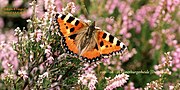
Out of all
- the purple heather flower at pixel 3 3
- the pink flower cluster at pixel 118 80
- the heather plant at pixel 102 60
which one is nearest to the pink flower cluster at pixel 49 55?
the heather plant at pixel 102 60

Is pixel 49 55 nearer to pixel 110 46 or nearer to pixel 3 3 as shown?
pixel 110 46

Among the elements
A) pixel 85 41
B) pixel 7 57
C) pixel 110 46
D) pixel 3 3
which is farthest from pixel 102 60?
pixel 3 3

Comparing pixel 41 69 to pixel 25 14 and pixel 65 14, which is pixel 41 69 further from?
pixel 25 14

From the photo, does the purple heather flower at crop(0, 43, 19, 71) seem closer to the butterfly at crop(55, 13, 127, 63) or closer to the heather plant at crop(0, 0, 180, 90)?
the heather plant at crop(0, 0, 180, 90)

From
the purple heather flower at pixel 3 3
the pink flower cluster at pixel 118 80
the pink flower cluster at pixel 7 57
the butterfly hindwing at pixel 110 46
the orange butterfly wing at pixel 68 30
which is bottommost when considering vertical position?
the pink flower cluster at pixel 118 80

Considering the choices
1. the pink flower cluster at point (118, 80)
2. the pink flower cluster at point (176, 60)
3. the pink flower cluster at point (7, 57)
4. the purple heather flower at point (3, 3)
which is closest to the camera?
the pink flower cluster at point (118, 80)

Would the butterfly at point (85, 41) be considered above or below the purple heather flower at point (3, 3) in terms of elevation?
below

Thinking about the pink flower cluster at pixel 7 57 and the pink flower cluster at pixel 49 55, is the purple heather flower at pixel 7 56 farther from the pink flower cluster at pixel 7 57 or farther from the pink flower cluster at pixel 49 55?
the pink flower cluster at pixel 49 55

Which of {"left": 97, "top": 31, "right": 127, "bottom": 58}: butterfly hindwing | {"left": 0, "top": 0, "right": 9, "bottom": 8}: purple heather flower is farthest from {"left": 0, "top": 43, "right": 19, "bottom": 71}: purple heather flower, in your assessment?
{"left": 0, "top": 0, "right": 9, "bottom": 8}: purple heather flower
